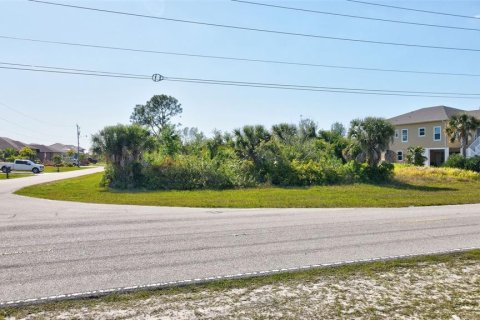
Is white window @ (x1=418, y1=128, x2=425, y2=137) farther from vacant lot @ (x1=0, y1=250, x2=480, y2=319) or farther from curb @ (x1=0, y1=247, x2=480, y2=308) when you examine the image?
vacant lot @ (x1=0, y1=250, x2=480, y2=319)

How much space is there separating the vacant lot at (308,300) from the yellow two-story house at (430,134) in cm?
4011

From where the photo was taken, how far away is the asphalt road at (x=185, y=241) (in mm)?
6164

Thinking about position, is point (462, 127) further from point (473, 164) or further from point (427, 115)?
point (427, 115)

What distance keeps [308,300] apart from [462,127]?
3965 centimetres

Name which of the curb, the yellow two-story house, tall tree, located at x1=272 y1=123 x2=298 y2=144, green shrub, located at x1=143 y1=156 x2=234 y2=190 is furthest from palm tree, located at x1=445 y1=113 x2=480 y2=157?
the curb

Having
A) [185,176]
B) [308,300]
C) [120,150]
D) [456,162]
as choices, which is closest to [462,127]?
[456,162]

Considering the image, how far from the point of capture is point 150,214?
531 inches

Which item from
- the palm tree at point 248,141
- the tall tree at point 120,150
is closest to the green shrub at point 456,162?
the palm tree at point 248,141

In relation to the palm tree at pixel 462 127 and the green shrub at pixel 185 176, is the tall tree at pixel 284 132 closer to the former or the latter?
the green shrub at pixel 185 176

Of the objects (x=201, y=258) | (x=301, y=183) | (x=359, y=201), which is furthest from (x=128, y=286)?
(x=301, y=183)

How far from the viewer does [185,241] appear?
8773 millimetres

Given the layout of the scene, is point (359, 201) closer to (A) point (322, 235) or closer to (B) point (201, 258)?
(A) point (322, 235)

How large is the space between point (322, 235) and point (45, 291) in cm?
630

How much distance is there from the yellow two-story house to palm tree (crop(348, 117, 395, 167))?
53.4 feet
